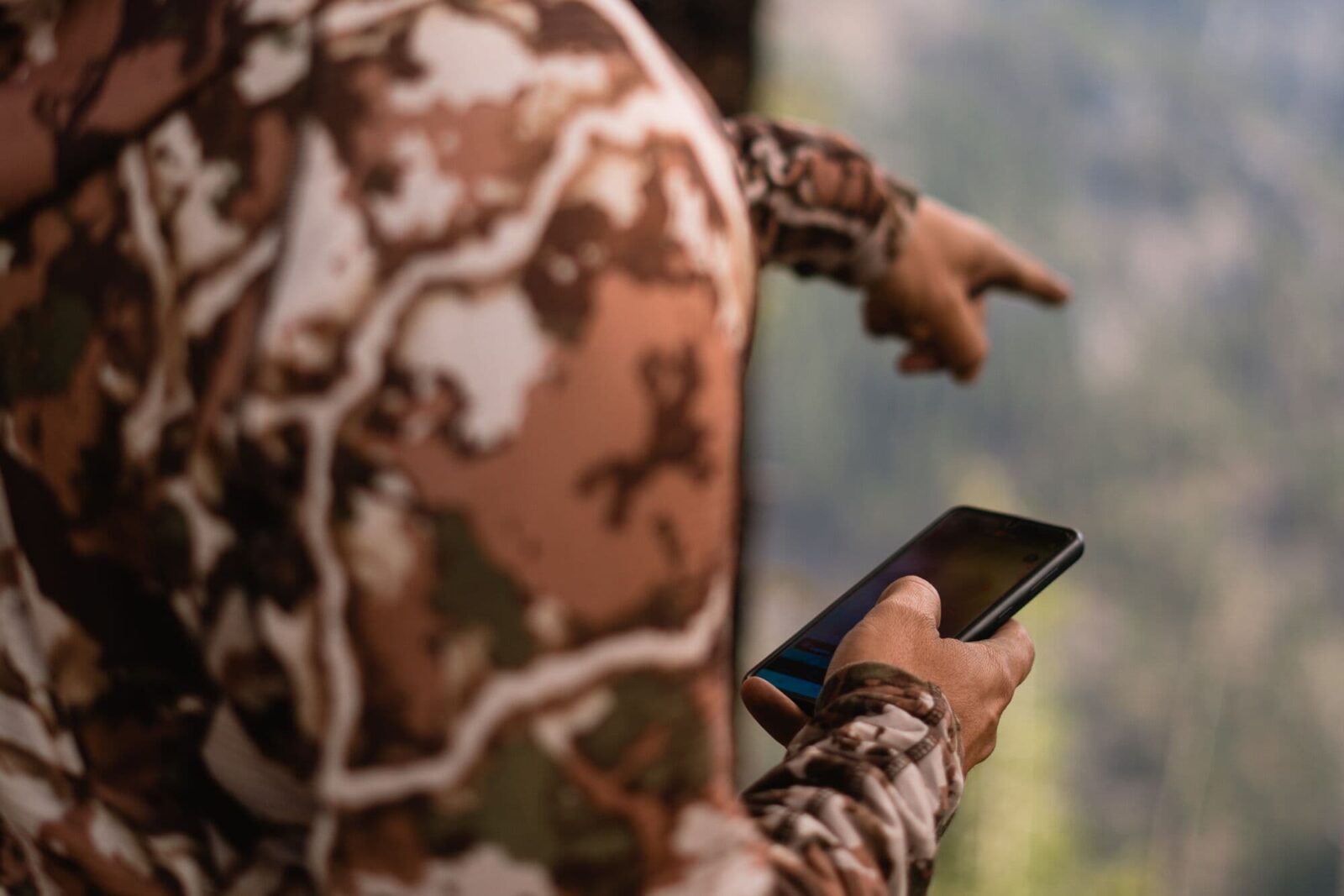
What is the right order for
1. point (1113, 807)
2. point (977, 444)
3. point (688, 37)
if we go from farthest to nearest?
point (1113, 807) < point (977, 444) < point (688, 37)

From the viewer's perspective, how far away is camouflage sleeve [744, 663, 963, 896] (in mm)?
374

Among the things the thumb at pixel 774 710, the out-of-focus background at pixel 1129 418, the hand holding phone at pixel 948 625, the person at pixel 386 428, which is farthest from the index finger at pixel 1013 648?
the out-of-focus background at pixel 1129 418

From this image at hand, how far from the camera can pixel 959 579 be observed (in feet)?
2.13

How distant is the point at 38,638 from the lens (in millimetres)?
367

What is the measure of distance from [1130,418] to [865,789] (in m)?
1.87

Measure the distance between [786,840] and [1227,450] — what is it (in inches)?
80.0

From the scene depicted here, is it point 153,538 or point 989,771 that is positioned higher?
point 153,538

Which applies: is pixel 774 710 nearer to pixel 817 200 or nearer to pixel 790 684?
pixel 790 684

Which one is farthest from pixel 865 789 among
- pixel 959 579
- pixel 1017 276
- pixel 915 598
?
pixel 1017 276

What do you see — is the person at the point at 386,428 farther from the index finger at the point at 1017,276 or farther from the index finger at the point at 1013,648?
the index finger at the point at 1017,276

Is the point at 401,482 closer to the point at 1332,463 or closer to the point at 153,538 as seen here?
the point at 153,538

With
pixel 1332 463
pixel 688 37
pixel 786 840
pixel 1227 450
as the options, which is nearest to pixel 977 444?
pixel 1227 450

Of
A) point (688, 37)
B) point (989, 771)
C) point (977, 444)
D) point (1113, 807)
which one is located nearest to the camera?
point (688, 37)

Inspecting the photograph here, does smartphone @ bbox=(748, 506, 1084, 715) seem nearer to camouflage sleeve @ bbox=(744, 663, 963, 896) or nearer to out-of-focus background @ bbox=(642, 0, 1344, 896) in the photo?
camouflage sleeve @ bbox=(744, 663, 963, 896)
